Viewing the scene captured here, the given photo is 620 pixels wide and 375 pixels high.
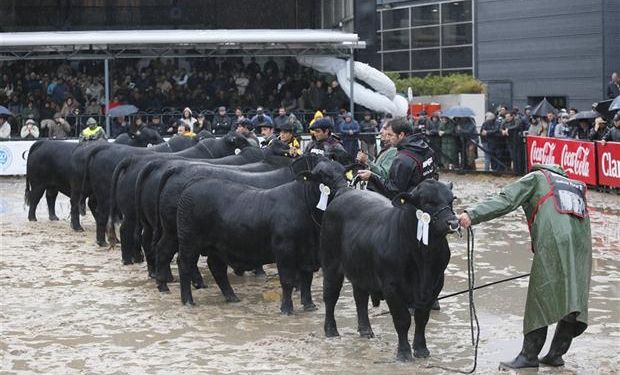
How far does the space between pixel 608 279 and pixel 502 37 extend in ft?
94.4

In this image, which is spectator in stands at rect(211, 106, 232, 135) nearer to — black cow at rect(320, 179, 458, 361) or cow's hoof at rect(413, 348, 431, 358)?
black cow at rect(320, 179, 458, 361)

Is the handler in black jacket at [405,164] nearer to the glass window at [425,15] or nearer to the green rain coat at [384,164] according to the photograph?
the green rain coat at [384,164]

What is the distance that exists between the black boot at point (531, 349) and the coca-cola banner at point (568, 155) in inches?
527

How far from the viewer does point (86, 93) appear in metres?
31.4

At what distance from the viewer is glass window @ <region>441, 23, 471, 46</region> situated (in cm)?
4269

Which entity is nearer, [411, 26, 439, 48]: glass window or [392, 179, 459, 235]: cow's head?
[392, 179, 459, 235]: cow's head

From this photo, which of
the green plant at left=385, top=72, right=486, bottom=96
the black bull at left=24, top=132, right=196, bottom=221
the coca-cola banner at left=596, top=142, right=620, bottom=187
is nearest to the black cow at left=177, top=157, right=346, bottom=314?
the black bull at left=24, top=132, right=196, bottom=221

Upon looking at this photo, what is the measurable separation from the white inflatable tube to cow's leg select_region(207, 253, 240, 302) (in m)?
19.0

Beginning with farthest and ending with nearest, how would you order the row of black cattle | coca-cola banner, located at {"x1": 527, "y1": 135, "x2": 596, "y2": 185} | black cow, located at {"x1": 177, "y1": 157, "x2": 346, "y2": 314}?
coca-cola banner, located at {"x1": 527, "y1": 135, "x2": 596, "y2": 185} < black cow, located at {"x1": 177, "y1": 157, "x2": 346, "y2": 314} < the row of black cattle

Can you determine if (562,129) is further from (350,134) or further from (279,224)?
(279,224)

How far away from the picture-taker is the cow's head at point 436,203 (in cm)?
838

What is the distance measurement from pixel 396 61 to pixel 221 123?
1884 cm

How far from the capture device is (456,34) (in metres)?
43.2

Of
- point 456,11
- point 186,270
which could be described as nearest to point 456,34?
point 456,11
